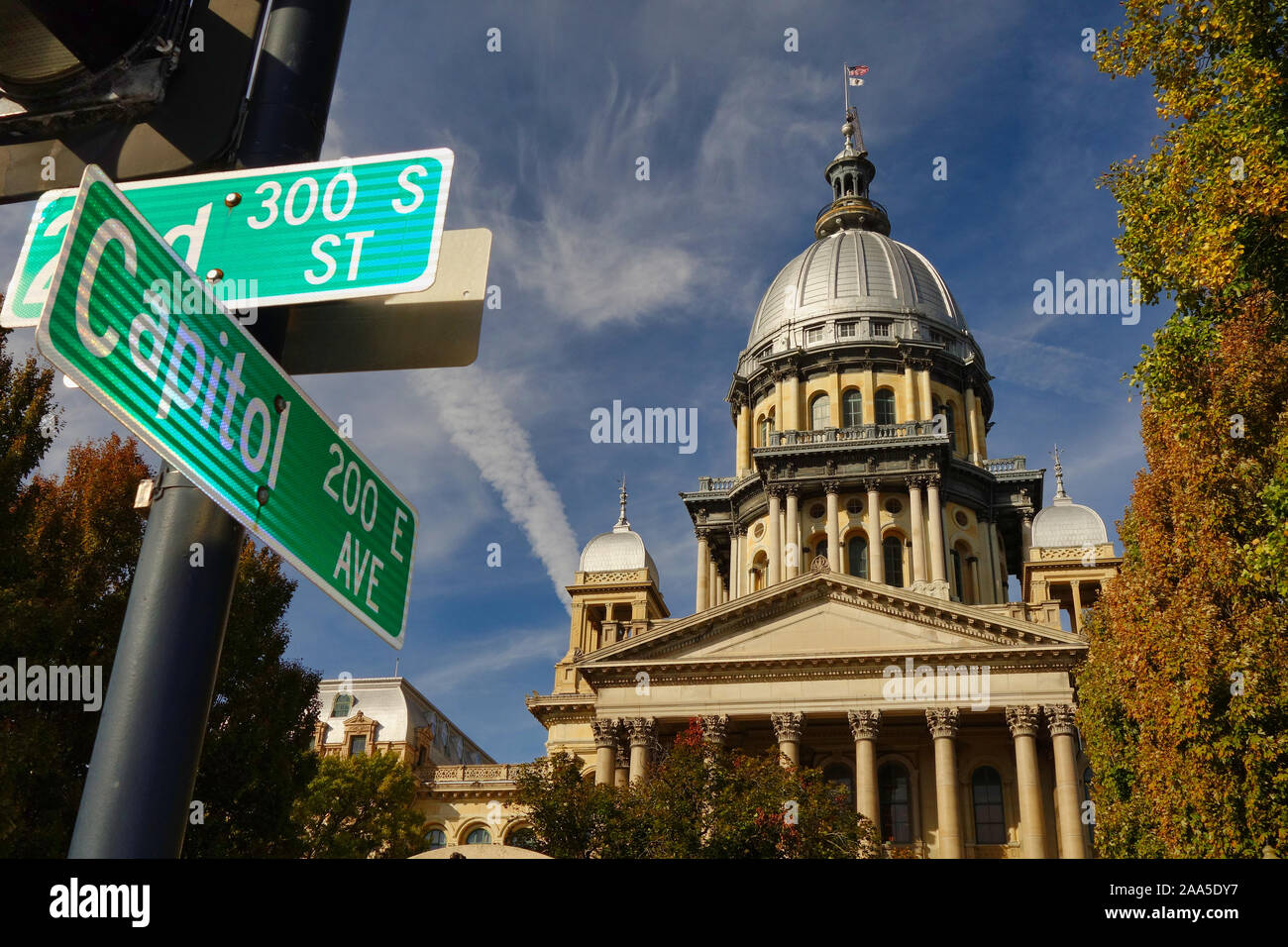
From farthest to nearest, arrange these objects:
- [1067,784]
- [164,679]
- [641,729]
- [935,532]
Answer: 1. [935,532]
2. [641,729]
3. [1067,784]
4. [164,679]

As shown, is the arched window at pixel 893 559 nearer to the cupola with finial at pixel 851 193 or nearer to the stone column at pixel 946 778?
the stone column at pixel 946 778

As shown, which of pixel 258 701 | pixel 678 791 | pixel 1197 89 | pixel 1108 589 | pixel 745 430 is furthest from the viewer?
pixel 745 430

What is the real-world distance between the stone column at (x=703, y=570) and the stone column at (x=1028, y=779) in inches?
1065

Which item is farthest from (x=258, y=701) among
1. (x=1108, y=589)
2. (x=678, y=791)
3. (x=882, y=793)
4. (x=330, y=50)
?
(x=882, y=793)

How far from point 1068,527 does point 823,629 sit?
84.0 feet

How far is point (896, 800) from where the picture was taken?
48812mm

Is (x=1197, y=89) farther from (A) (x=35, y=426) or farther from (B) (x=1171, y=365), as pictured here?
(A) (x=35, y=426)

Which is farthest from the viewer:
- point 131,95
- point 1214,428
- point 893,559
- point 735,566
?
point 735,566

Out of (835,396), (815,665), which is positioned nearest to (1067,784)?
(815,665)

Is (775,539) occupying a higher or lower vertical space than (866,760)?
higher

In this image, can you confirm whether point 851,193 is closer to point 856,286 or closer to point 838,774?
point 856,286

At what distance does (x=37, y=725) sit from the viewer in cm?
1944
